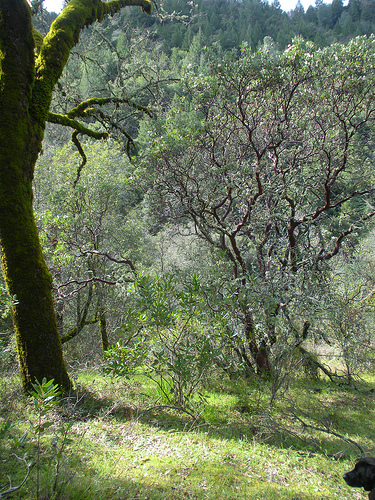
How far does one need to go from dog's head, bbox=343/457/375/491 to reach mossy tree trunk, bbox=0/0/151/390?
3.40 m

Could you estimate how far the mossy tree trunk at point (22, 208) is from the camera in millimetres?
Result: 3680

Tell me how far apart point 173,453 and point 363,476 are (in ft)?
6.48

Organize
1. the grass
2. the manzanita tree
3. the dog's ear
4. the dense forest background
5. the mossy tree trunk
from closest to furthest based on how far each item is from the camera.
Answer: the dog's ear → the grass → the dense forest background → the mossy tree trunk → the manzanita tree

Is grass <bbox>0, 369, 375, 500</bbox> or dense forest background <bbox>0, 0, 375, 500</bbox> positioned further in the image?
dense forest background <bbox>0, 0, 375, 500</bbox>

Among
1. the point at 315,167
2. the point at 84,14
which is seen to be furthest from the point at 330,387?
the point at 84,14

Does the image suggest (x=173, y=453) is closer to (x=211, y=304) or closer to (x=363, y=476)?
(x=363, y=476)

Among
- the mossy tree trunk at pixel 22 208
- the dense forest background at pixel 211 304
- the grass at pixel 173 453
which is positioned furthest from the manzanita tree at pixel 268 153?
the mossy tree trunk at pixel 22 208

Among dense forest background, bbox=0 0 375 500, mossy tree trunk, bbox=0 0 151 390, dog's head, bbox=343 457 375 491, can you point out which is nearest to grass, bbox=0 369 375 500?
dense forest background, bbox=0 0 375 500

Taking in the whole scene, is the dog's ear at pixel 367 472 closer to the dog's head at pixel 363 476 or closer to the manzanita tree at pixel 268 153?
the dog's head at pixel 363 476

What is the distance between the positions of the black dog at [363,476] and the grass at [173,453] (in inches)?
34.2

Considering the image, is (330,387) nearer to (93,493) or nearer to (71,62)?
(93,493)

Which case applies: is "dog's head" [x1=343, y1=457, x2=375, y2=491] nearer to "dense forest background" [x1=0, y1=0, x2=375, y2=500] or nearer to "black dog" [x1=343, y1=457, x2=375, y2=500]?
"black dog" [x1=343, y1=457, x2=375, y2=500]

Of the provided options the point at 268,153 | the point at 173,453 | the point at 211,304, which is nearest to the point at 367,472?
the point at 173,453

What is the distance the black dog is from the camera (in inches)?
71.7
